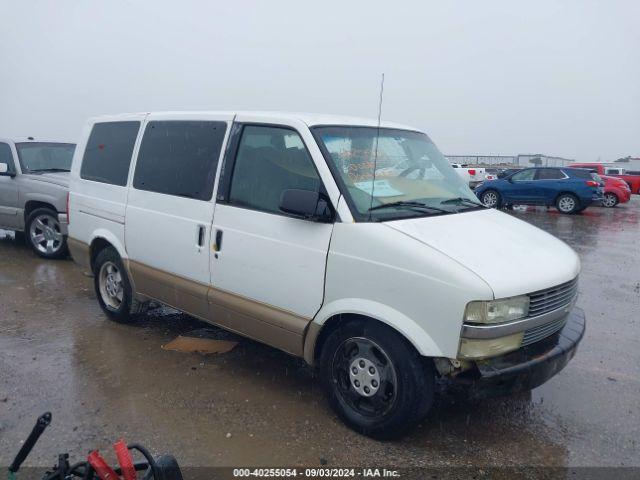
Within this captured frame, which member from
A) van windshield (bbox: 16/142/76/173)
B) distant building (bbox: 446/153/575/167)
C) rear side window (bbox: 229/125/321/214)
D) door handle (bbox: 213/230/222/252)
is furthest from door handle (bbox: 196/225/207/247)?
distant building (bbox: 446/153/575/167)

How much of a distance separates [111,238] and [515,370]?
12.4 ft

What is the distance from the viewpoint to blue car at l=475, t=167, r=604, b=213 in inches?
658

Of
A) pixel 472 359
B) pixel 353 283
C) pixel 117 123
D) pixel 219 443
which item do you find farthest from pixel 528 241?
pixel 117 123

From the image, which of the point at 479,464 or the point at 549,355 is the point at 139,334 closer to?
the point at 479,464

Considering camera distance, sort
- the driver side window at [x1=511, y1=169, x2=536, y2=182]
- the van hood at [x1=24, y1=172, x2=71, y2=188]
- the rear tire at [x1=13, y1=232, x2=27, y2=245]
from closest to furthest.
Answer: the van hood at [x1=24, y1=172, x2=71, y2=188] < the rear tire at [x1=13, y1=232, x2=27, y2=245] < the driver side window at [x1=511, y1=169, x2=536, y2=182]

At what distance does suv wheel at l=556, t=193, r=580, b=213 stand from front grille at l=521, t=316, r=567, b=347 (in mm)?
15158

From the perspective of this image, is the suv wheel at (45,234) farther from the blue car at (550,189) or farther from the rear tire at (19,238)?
the blue car at (550,189)

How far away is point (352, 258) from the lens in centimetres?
314

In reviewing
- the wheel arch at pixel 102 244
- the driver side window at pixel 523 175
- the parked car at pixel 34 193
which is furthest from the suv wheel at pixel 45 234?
the driver side window at pixel 523 175

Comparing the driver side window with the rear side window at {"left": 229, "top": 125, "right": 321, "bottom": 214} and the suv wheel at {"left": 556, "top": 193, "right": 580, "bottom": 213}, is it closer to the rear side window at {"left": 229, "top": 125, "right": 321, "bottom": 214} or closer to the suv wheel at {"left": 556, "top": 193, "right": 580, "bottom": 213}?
the suv wheel at {"left": 556, "top": 193, "right": 580, "bottom": 213}

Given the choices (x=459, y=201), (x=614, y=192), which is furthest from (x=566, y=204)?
(x=459, y=201)

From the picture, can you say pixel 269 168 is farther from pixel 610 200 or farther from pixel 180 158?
pixel 610 200

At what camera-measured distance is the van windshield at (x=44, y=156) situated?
27.3 ft

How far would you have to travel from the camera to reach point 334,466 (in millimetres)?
2979
